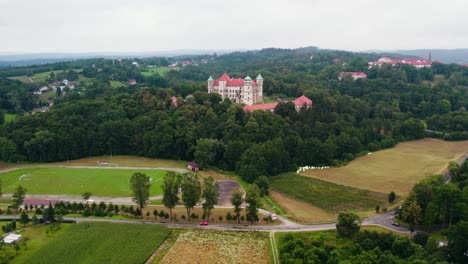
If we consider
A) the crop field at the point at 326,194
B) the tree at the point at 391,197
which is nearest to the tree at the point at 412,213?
the crop field at the point at 326,194

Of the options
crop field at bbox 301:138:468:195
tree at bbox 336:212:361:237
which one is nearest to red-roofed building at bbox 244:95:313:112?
crop field at bbox 301:138:468:195

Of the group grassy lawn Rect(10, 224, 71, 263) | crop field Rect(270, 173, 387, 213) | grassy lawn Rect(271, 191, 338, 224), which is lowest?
grassy lawn Rect(10, 224, 71, 263)

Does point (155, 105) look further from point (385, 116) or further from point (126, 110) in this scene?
point (385, 116)

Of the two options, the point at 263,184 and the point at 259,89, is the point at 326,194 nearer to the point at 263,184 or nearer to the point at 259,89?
the point at 263,184

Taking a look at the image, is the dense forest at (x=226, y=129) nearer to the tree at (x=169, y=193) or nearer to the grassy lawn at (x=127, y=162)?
the grassy lawn at (x=127, y=162)

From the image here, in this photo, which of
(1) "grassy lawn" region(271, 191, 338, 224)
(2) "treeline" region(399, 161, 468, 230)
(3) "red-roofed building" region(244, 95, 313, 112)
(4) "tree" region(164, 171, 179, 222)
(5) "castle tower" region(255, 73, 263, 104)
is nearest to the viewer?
(2) "treeline" region(399, 161, 468, 230)

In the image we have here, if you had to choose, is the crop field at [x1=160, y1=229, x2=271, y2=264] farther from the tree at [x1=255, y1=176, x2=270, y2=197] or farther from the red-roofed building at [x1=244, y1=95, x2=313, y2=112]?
the red-roofed building at [x1=244, y1=95, x2=313, y2=112]

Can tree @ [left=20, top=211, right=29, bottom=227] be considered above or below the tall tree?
below

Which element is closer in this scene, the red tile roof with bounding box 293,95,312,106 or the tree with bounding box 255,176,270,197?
the tree with bounding box 255,176,270,197
